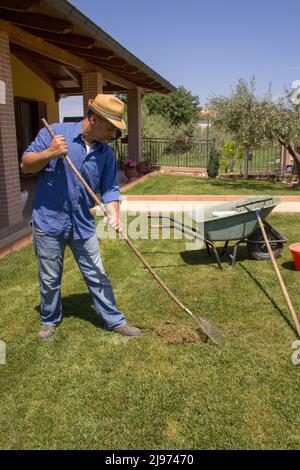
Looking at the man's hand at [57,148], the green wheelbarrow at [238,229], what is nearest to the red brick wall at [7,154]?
the green wheelbarrow at [238,229]

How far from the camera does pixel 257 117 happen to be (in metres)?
13.3

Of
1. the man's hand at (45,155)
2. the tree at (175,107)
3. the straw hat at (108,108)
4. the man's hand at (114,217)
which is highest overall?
the tree at (175,107)

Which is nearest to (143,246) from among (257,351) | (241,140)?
(257,351)

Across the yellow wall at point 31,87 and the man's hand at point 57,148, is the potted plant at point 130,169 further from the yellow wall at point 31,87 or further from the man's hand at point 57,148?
the man's hand at point 57,148

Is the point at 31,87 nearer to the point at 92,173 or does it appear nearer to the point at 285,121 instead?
the point at 285,121

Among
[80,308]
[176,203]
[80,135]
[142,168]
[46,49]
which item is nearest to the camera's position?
[80,135]

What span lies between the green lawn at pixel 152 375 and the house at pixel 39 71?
8.31 feet

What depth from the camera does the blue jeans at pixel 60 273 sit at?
3.44m

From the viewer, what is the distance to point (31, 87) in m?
13.3

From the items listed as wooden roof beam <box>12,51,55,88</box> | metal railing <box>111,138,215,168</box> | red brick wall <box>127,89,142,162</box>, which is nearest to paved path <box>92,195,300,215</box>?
wooden roof beam <box>12,51,55,88</box>

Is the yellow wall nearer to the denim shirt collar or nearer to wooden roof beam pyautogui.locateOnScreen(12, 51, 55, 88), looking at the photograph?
wooden roof beam pyautogui.locateOnScreen(12, 51, 55, 88)

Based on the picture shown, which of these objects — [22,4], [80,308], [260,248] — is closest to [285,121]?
[260,248]

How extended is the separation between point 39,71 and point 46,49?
19.1 ft
